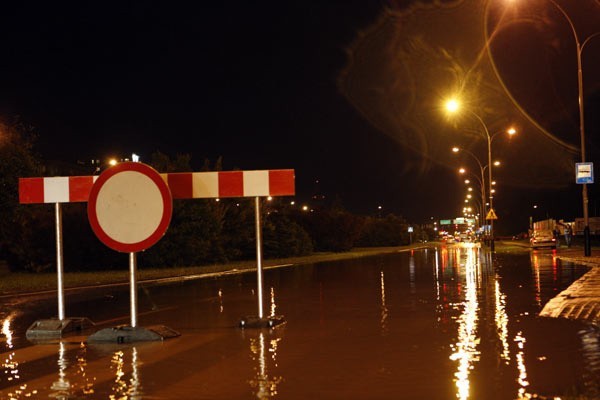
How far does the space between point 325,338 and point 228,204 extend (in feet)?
130

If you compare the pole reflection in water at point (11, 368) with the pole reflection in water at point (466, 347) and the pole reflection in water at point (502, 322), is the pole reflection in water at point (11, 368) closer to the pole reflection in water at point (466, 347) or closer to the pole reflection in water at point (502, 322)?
the pole reflection in water at point (466, 347)

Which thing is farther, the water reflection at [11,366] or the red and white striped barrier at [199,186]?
the red and white striped barrier at [199,186]

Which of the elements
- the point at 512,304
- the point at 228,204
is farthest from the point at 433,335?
the point at 228,204

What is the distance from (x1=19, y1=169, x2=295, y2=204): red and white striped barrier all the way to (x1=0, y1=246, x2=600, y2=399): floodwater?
2.09m

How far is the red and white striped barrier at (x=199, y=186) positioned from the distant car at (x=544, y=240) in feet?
154

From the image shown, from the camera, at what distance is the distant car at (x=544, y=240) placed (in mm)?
54744

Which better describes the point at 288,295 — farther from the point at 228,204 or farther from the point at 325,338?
the point at 228,204

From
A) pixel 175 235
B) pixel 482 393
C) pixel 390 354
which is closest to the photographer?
pixel 482 393

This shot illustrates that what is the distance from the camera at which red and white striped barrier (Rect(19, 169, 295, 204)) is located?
1134 centimetres

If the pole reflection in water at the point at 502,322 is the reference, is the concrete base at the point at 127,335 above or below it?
above

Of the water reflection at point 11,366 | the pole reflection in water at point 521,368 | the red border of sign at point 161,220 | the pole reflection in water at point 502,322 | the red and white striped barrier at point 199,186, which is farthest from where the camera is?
the red and white striped barrier at point 199,186

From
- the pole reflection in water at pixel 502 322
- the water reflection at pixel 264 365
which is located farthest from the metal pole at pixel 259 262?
the pole reflection in water at pixel 502 322

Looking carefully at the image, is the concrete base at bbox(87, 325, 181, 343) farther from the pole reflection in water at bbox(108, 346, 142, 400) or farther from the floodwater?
the pole reflection in water at bbox(108, 346, 142, 400)

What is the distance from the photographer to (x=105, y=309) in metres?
17.0
